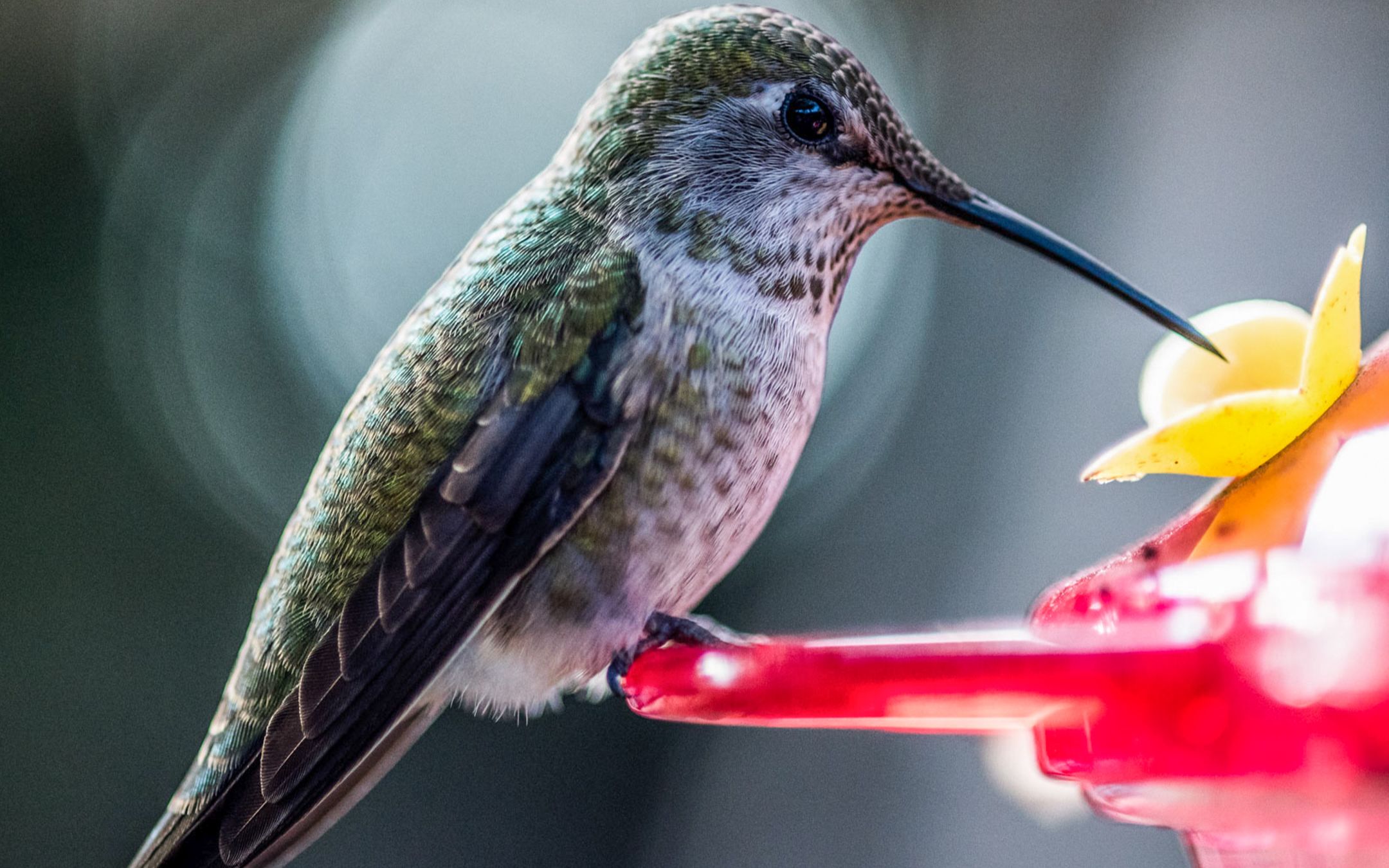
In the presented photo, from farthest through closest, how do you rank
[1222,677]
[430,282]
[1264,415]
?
[430,282] → [1264,415] → [1222,677]

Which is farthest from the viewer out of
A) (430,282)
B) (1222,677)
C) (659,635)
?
(430,282)

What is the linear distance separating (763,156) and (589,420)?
31 cm

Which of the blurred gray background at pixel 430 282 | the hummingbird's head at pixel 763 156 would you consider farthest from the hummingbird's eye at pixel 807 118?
the blurred gray background at pixel 430 282

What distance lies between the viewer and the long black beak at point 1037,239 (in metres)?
0.94

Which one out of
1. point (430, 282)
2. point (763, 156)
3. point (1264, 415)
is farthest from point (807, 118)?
point (430, 282)

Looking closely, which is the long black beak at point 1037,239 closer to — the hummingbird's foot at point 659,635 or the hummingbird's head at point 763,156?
the hummingbird's head at point 763,156

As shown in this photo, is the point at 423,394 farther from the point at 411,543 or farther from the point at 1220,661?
the point at 1220,661

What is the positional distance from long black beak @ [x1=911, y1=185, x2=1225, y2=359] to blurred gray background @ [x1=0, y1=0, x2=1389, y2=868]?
1288mm

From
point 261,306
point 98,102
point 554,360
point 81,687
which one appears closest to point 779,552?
point 261,306

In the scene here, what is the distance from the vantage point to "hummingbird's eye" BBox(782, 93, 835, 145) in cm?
111

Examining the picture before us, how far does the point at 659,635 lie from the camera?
111cm

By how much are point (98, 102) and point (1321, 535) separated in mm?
3040

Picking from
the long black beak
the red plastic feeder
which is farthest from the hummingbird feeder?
the long black beak

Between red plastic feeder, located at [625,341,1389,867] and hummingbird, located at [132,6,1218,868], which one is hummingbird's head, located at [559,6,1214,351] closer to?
hummingbird, located at [132,6,1218,868]
